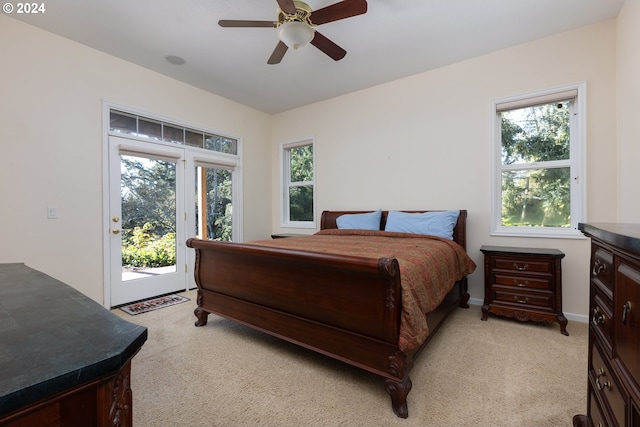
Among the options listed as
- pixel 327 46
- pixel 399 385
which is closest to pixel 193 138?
pixel 327 46

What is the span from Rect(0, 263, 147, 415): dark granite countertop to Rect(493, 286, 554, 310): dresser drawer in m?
3.00

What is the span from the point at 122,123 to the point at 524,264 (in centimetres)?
447

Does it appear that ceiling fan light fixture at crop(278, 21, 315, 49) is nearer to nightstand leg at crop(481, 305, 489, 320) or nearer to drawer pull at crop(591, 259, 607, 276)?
drawer pull at crop(591, 259, 607, 276)

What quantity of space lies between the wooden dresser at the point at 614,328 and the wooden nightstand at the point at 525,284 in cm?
152

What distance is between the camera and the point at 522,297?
2.60 meters

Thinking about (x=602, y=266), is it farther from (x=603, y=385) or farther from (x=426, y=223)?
(x=426, y=223)

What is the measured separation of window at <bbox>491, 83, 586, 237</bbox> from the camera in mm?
2791

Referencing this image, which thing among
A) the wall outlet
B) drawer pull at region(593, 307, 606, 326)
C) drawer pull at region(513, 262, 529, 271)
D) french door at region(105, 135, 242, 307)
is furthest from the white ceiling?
drawer pull at region(593, 307, 606, 326)

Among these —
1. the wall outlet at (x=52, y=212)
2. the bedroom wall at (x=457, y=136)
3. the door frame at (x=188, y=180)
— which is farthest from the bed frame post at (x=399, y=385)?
the wall outlet at (x=52, y=212)

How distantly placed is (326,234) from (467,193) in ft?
5.72

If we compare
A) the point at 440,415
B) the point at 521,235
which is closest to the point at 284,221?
the point at 521,235

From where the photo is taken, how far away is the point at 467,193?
10.7 feet

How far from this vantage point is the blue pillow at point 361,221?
3.63m

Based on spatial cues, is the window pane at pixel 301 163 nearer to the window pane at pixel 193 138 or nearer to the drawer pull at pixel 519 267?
the window pane at pixel 193 138
